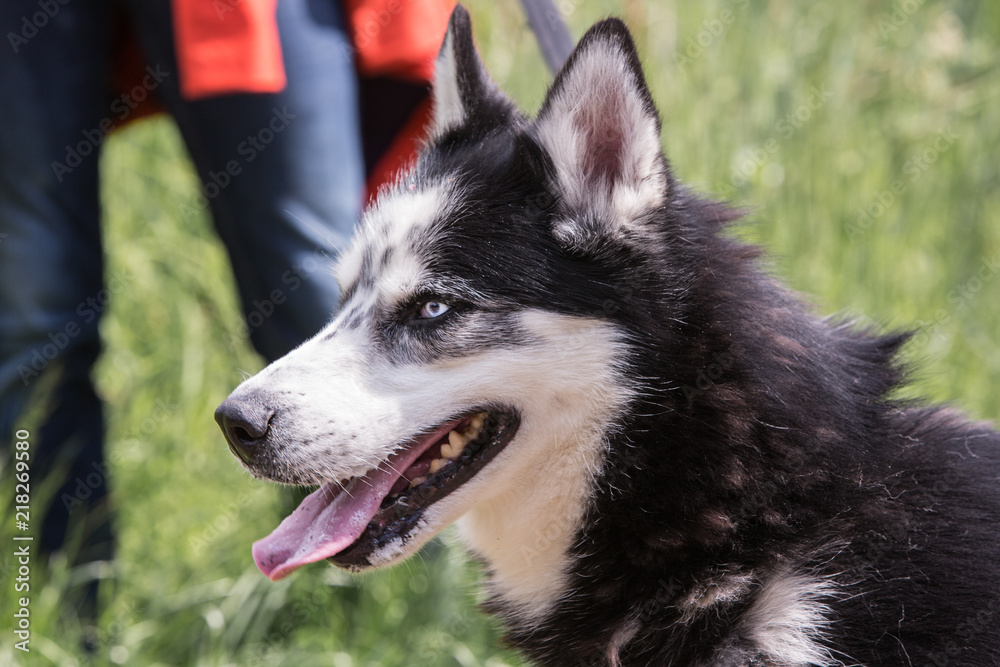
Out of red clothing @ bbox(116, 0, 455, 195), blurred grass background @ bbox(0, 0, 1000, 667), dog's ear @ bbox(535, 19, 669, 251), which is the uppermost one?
red clothing @ bbox(116, 0, 455, 195)

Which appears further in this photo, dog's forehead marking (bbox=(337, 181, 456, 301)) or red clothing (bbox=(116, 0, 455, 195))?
red clothing (bbox=(116, 0, 455, 195))

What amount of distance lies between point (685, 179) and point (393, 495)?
2.47 m

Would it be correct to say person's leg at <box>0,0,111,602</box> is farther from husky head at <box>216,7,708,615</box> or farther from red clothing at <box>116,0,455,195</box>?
husky head at <box>216,7,708,615</box>

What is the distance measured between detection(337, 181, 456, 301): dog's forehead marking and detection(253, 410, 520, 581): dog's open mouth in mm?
375

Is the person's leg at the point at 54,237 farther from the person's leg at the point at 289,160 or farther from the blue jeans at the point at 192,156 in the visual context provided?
the person's leg at the point at 289,160

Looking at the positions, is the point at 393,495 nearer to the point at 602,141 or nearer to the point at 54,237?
the point at 602,141

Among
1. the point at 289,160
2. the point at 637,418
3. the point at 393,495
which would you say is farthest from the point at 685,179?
the point at 393,495

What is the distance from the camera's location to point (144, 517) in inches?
146

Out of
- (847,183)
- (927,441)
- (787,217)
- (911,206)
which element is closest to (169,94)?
(927,441)

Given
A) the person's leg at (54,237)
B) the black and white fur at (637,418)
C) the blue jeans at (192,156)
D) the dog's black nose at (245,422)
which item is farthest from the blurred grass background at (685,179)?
the dog's black nose at (245,422)

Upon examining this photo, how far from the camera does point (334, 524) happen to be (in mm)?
2057

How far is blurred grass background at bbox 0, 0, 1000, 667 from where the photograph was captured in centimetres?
323

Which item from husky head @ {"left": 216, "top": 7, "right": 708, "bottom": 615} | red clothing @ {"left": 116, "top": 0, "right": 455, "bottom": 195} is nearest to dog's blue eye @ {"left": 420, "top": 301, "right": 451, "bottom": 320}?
husky head @ {"left": 216, "top": 7, "right": 708, "bottom": 615}

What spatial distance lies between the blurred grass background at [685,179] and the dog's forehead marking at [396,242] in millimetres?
1427
